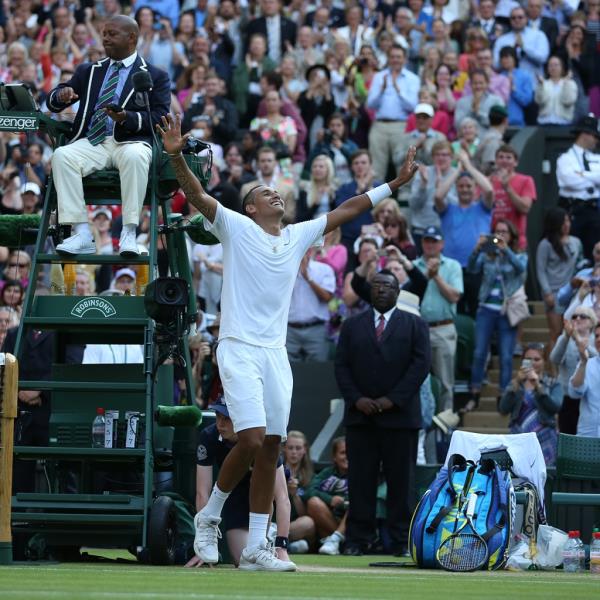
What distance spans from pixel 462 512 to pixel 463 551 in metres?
0.33

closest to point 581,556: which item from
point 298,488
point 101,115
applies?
point 298,488

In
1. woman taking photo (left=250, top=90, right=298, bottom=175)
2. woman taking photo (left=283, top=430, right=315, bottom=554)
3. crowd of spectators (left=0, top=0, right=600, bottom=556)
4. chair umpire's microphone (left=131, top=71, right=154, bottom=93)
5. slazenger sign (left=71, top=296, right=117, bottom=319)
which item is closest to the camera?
chair umpire's microphone (left=131, top=71, right=154, bottom=93)

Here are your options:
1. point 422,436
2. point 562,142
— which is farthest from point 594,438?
point 562,142

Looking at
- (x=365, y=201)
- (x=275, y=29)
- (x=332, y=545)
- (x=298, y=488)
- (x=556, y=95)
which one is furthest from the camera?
(x=275, y=29)

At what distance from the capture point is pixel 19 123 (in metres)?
11.7

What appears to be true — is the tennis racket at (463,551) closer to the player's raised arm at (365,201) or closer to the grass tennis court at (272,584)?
the grass tennis court at (272,584)

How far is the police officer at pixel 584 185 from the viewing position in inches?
768

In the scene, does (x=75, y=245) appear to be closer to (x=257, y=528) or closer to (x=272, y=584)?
(x=257, y=528)

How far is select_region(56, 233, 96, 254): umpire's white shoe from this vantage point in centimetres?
1183

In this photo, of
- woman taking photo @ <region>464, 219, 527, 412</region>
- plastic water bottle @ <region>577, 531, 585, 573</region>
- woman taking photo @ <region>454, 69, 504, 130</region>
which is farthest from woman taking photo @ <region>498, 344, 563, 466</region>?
woman taking photo @ <region>454, 69, 504, 130</region>

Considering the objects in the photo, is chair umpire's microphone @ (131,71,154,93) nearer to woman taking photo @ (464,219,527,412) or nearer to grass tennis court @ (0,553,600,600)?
grass tennis court @ (0,553,600,600)

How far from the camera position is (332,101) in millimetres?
21750

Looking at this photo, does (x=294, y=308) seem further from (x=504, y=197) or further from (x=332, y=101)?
(x=332, y=101)

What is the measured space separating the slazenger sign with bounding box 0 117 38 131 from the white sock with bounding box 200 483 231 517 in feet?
9.98
